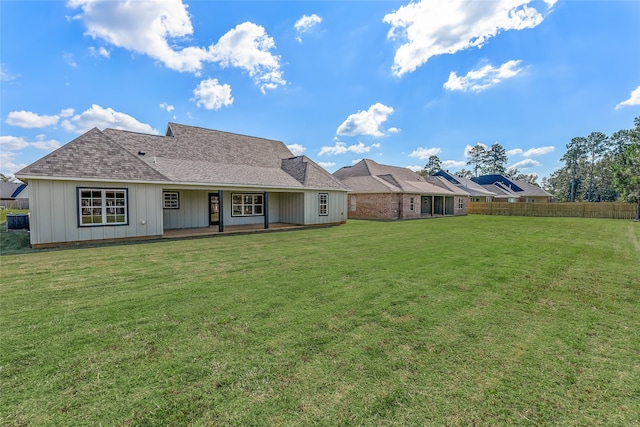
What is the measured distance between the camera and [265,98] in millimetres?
19688

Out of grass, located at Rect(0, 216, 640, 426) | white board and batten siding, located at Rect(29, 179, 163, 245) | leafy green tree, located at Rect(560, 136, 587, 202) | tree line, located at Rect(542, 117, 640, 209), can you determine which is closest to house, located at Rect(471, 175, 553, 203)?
tree line, located at Rect(542, 117, 640, 209)

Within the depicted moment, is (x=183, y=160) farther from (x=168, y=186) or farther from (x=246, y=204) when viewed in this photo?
(x=246, y=204)

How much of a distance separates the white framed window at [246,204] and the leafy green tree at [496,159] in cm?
7092

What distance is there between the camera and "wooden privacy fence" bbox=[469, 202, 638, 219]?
83.0ft

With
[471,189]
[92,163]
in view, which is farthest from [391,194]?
[471,189]

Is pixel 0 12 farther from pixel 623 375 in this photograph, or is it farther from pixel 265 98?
pixel 623 375

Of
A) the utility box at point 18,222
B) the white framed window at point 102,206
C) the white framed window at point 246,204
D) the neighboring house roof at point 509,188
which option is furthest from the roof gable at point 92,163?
the neighboring house roof at point 509,188

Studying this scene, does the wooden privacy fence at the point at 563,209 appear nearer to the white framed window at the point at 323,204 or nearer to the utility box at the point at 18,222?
the white framed window at the point at 323,204

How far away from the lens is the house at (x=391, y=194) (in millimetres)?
23078

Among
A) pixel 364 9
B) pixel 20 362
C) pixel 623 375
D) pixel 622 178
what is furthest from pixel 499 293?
pixel 622 178

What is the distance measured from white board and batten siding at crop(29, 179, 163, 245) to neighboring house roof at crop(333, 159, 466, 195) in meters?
16.5

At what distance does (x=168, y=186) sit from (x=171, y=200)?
2641 mm

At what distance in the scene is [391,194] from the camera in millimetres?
22719

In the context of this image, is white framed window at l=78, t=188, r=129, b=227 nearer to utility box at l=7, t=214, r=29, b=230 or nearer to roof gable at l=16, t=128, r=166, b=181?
roof gable at l=16, t=128, r=166, b=181
